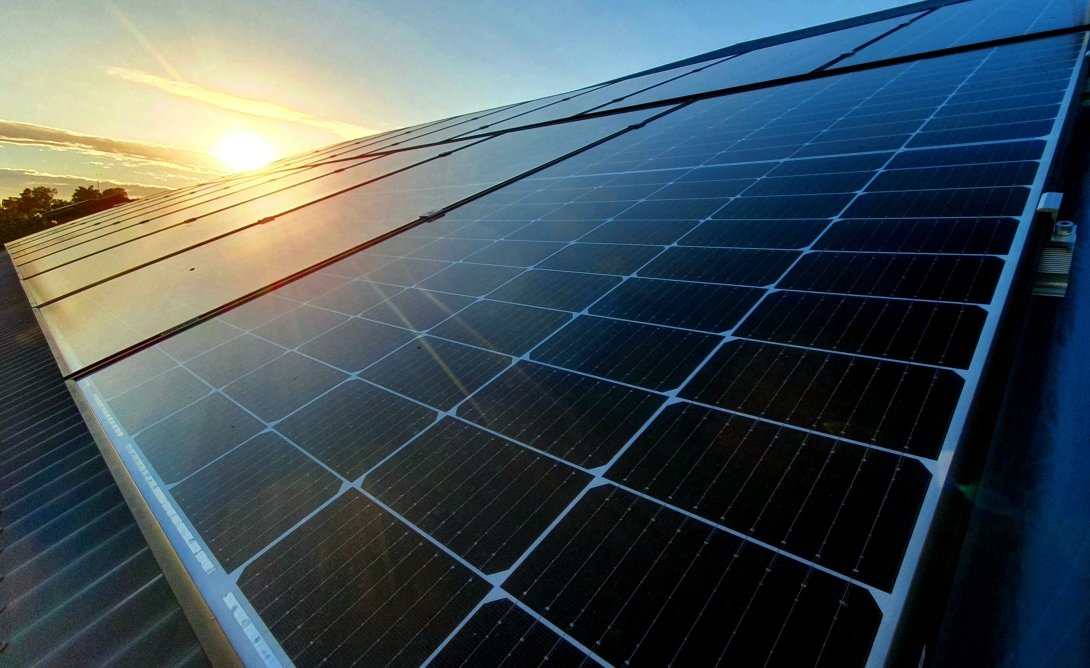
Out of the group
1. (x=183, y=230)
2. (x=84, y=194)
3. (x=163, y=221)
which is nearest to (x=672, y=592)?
(x=183, y=230)

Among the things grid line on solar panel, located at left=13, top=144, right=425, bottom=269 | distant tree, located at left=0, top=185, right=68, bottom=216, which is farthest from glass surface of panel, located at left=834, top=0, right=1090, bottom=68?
distant tree, located at left=0, top=185, right=68, bottom=216

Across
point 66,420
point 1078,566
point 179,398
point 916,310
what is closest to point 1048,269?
point 916,310

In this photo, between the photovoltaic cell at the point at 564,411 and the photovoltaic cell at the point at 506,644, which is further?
the photovoltaic cell at the point at 564,411

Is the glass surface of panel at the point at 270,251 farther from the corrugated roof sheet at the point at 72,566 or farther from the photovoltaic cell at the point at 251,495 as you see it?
the photovoltaic cell at the point at 251,495

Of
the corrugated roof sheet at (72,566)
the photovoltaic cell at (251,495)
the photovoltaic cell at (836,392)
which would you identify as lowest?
the corrugated roof sheet at (72,566)

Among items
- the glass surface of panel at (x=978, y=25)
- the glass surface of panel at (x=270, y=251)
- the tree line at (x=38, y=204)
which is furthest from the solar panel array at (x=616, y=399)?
the tree line at (x=38, y=204)

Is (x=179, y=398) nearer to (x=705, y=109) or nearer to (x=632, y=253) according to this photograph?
(x=632, y=253)

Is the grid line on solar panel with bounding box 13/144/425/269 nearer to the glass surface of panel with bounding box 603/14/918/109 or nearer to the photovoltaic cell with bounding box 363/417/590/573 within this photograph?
the glass surface of panel with bounding box 603/14/918/109
